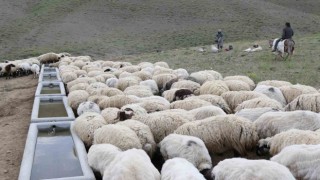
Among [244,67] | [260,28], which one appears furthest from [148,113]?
[260,28]

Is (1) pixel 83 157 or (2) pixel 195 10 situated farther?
(2) pixel 195 10

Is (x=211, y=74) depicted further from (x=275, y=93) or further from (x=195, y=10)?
(x=195, y=10)

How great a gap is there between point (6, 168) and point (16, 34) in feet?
92.9

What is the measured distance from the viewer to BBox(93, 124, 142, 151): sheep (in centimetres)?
623

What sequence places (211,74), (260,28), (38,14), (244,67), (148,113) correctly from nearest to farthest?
(148,113) → (211,74) → (244,67) → (260,28) → (38,14)

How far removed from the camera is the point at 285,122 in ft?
21.3

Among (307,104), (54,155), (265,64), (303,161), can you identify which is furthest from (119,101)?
(265,64)

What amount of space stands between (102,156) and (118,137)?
22.7 inches

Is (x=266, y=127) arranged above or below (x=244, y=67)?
above

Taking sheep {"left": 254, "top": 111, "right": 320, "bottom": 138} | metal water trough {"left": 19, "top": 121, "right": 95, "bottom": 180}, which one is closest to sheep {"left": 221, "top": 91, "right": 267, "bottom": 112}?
sheep {"left": 254, "top": 111, "right": 320, "bottom": 138}

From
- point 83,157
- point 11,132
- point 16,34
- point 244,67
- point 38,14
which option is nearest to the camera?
point 83,157

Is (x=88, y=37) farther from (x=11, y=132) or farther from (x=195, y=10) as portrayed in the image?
(x=11, y=132)

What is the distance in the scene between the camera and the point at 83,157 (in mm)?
6367

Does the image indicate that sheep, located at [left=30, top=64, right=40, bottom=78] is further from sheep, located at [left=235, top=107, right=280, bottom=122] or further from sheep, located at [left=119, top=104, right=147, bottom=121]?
sheep, located at [left=235, top=107, right=280, bottom=122]
